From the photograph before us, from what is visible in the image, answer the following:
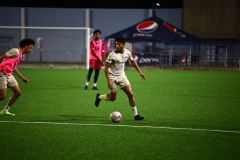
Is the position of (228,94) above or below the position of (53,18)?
below

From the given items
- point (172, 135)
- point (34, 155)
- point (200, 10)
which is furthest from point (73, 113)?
point (200, 10)

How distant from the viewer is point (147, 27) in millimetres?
31688

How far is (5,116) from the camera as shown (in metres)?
9.31

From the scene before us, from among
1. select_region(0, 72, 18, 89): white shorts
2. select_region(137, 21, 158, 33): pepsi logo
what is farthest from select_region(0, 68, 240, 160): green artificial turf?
select_region(137, 21, 158, 33): pepsi logo

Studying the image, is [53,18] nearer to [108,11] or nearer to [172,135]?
[108,11]

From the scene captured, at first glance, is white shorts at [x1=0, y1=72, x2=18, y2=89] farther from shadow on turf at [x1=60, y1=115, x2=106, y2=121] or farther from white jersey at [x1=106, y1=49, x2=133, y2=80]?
white jersey at [x1=106, y1=49, x2=133, y2=80]

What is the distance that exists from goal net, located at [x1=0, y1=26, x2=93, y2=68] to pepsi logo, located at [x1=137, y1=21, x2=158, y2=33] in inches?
307

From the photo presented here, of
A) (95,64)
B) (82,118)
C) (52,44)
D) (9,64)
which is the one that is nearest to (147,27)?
(52,44)

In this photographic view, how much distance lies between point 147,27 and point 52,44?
43.6 feet

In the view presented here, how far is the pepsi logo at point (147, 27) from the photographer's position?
31656 millimetres

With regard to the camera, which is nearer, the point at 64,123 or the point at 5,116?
the point at 64,123

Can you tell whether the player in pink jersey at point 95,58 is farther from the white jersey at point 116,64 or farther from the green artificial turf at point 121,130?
the white jersey at point 116,64

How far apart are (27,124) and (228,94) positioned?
333 inches

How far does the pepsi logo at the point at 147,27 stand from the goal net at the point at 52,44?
7.80 meters
